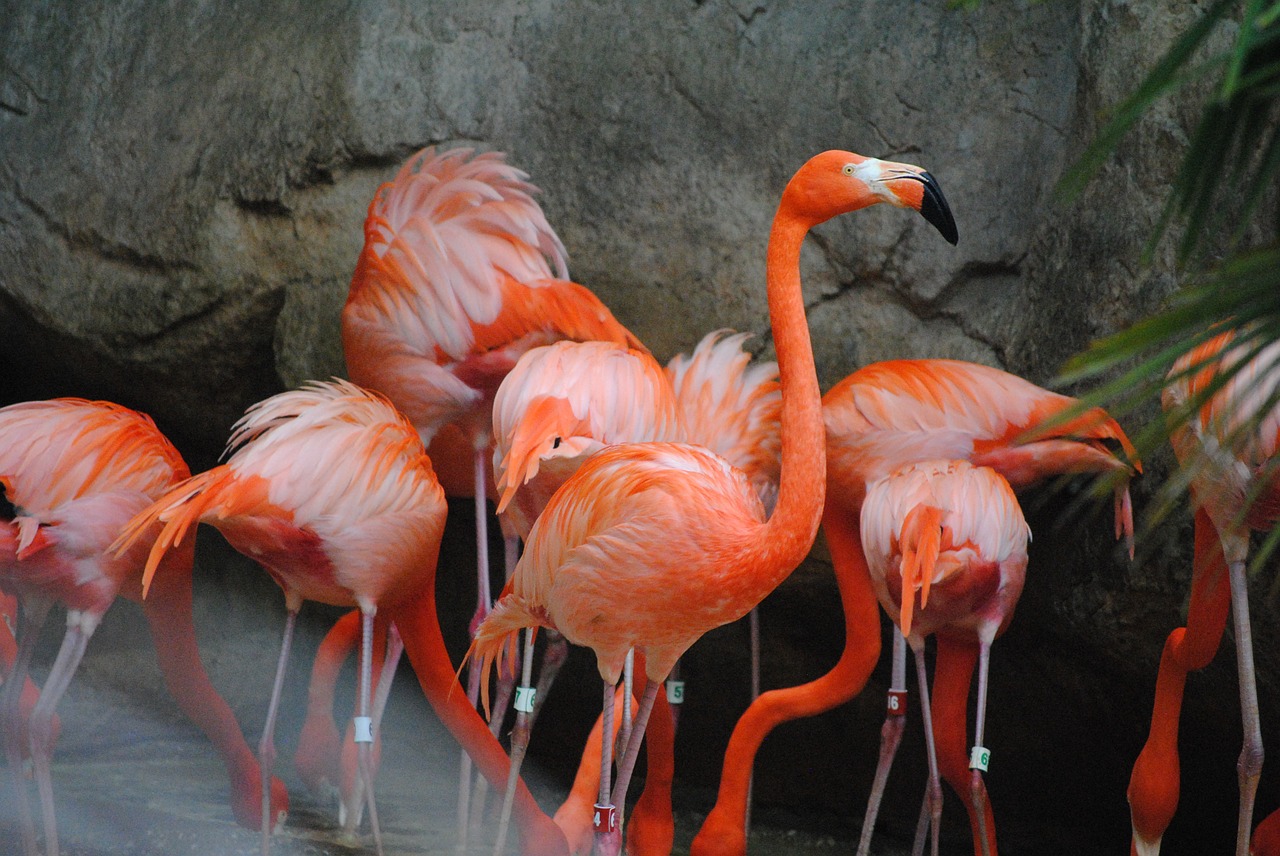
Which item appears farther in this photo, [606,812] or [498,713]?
[498,713]

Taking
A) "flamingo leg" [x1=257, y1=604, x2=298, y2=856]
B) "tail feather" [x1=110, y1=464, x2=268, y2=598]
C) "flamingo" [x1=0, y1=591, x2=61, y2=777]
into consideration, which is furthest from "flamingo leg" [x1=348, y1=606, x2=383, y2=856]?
"flamingo" [x1=0, y1=591, x2=61, y2=777]

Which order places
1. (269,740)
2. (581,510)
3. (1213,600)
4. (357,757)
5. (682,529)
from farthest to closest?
(357,757), (269,740), (1213,600), (581,510), (682,529)

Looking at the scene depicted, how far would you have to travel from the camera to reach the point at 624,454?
2266 millimetres

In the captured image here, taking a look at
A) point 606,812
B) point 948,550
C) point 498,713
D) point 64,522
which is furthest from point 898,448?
point 64,522

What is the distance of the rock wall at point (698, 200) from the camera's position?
9.73 feet

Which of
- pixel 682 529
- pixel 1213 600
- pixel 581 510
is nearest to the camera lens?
pixel 682 529

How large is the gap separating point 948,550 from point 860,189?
0.72 meters

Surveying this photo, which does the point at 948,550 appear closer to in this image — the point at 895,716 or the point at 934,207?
the point at 895,716

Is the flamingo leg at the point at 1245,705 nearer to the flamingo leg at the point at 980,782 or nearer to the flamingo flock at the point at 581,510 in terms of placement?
the flamingo flock at the point at 581,510

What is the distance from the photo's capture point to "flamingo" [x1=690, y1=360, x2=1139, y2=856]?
2668mm

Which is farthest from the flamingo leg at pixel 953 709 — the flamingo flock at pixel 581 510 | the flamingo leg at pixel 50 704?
the flamingo leg at pixel 50 704

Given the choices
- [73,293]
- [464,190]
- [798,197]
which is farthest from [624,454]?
[73,293]

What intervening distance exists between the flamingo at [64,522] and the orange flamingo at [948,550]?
1.39 m

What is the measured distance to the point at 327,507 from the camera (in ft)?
8.15
